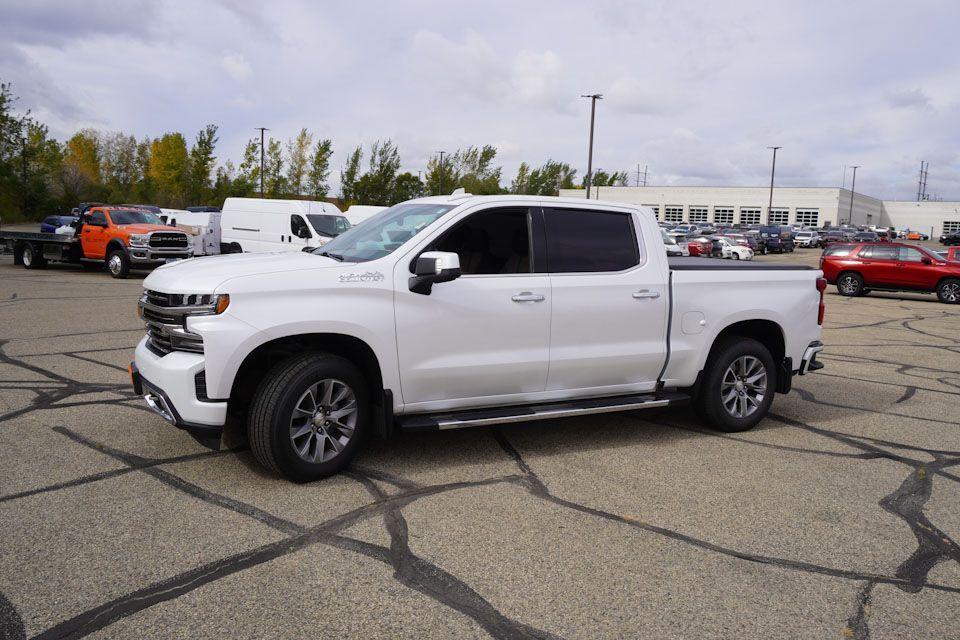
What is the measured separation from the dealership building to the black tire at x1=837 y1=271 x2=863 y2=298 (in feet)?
263

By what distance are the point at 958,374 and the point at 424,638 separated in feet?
29.6

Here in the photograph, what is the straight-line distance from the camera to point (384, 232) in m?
5.48

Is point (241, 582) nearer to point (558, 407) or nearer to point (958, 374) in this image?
point (558, 407)

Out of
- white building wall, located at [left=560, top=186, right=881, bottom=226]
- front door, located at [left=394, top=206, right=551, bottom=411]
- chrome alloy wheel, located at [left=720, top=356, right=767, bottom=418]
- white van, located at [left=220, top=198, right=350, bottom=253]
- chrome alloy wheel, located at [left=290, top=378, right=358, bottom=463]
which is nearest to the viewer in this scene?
chrome alloy wheel, located at [left=290, top=378, right=358, bottom=463]

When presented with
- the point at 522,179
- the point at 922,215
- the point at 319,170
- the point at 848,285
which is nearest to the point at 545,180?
the point at 522,179

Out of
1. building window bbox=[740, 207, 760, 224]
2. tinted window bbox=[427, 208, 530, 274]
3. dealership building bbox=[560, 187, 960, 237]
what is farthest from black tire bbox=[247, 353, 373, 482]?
building window bbox=[740, 207, 760, 224]

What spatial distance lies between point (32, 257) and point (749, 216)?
104 m

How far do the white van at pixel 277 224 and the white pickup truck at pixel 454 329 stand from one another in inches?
620

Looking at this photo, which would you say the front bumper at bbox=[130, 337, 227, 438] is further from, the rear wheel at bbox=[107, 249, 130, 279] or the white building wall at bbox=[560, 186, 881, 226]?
the white building wall at bbox=[560, 186, 881, 226]

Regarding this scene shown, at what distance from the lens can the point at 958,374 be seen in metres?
9.47

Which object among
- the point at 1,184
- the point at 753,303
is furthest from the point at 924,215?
the point at 753,303

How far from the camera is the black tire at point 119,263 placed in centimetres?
2048

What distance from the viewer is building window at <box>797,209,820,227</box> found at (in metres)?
107

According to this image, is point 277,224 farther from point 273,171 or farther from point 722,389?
point 273,171
